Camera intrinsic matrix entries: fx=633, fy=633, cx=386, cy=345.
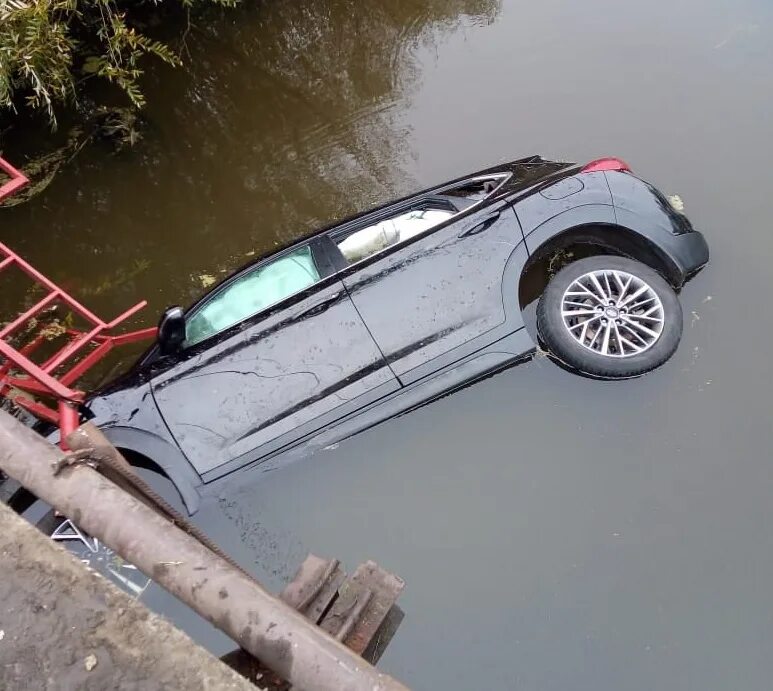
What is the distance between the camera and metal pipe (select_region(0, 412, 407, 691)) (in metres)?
1.76

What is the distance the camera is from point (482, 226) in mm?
4047

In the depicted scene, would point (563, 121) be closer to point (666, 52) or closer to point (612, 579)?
point (666, 52)

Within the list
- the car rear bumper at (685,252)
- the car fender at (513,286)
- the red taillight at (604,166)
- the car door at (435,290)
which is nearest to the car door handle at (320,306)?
the car door at (435,290)

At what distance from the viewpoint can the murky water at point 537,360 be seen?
138 inches

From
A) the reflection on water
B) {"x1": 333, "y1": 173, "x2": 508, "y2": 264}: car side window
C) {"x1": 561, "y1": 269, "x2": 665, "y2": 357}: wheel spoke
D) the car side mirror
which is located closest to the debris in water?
{"x1": 561, "y1": 269, "x2": 665, "y2": 357}: wheel spoke

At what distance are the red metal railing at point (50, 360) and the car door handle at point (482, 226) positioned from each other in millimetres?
2269

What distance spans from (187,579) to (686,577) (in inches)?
114

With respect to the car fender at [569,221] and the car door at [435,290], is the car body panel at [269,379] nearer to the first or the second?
the car door at [435,290]

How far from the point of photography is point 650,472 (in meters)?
3.88

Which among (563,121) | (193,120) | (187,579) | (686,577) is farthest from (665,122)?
(187,579)

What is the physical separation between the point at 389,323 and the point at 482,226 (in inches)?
34.6

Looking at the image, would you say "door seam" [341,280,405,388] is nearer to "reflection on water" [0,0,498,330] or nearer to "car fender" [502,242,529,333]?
"car fender" [502,242,529,333]

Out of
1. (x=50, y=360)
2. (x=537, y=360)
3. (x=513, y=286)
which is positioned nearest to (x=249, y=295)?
(x=50, y=360)

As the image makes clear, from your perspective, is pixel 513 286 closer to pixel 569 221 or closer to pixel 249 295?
pixel 569 221
